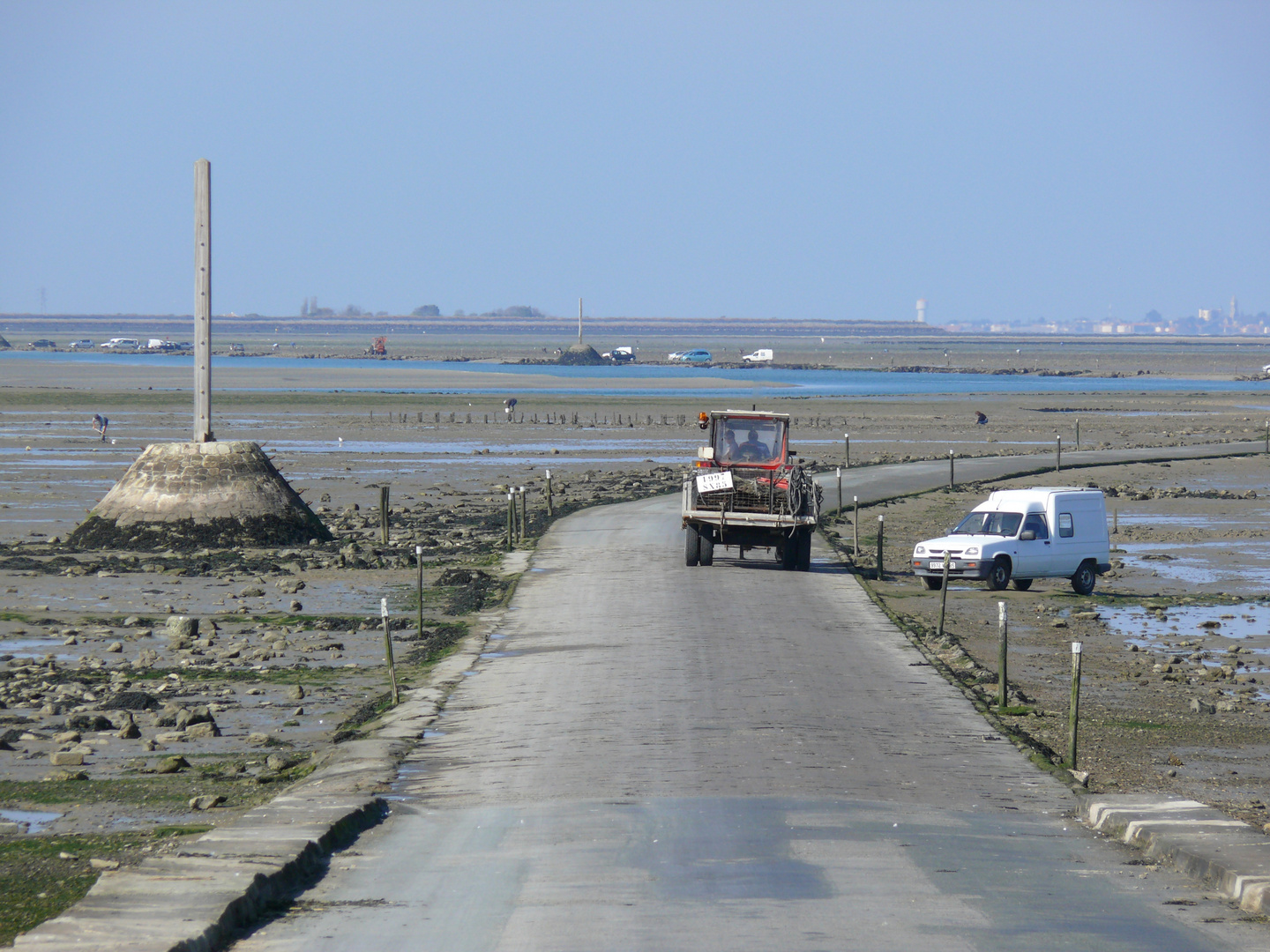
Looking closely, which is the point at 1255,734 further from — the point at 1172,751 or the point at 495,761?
the point at 495,761

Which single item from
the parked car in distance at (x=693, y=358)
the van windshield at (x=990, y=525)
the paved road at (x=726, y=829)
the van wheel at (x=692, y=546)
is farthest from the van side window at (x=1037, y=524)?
the parked car in distance at (x=693, y=358)

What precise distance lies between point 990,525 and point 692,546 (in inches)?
237

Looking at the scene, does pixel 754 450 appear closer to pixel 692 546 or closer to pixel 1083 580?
pixel 692 546

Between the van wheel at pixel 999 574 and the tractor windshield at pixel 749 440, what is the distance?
4530 mm

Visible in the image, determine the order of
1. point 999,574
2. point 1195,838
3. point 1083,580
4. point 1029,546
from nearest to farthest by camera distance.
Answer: point 1195,838 → point 999,574 → point 1029,546 → point 1083,580

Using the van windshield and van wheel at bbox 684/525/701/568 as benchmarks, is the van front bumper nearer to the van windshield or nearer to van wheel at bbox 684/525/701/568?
the van windshield

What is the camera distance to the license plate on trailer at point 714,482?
26000 mm

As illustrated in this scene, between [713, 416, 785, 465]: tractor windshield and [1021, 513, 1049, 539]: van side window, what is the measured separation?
487 centimetres

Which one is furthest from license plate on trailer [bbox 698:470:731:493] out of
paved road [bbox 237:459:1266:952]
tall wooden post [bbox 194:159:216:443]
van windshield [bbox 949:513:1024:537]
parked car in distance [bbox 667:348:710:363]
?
parked car in distance [bbox 667:348:710:363]

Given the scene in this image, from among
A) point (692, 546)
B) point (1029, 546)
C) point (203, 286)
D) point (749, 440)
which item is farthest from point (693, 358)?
point (692, 546)

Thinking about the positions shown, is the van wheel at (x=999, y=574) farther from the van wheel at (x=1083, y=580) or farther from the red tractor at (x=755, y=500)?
the red tractor at (x=755, y=500)

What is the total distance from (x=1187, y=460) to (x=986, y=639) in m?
36.1

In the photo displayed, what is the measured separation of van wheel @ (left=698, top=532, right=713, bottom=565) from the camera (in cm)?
2647

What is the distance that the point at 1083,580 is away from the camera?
27.3 m
